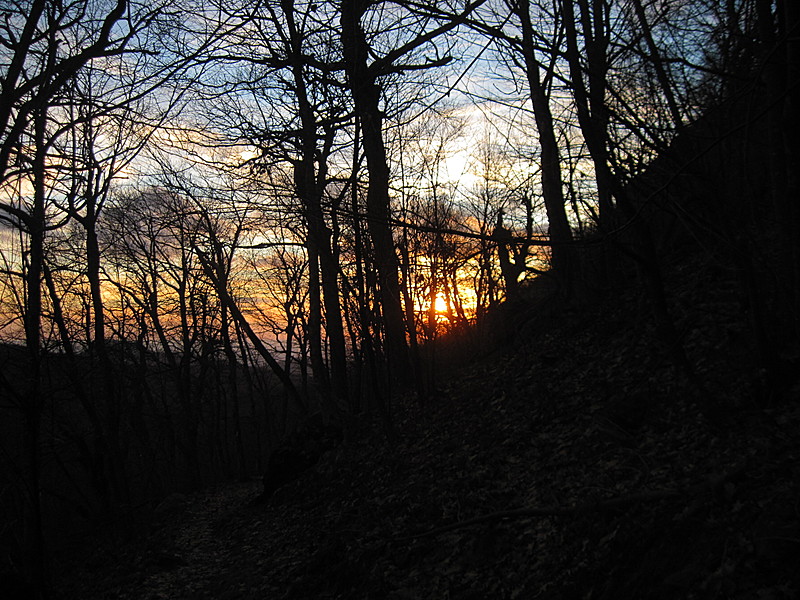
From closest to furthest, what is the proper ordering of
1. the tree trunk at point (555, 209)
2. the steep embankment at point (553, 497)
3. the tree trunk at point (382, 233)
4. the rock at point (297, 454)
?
1. the steep embankment at point (553, 497)
2. the tree trunk at point (382, 233)
3. the tree trunk at point (555, 209)
4. the rock at point (297, 454)

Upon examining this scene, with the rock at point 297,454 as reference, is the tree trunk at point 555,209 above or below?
above

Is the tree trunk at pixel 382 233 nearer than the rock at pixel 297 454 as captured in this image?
Yes

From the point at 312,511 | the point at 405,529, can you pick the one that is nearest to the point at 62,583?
the point at 312,511

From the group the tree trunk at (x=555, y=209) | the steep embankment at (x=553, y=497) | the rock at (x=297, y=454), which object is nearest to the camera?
the steep embankment at (x=553, y=497)

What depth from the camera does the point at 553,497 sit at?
5656 mm

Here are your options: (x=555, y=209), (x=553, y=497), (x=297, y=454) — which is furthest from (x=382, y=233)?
(x=553, y=497)

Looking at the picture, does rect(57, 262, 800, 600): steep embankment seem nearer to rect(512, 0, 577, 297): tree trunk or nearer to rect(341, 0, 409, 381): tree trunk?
rect(512, 0, 577, 297): tree trunk

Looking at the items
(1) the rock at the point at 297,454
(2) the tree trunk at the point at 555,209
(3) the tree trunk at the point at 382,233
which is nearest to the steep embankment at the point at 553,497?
(1) the rock at the point at 297,454

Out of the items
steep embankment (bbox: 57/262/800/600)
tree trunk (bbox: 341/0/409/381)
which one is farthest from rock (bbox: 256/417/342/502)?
tree trunk (bbox: 341/0/409/381)

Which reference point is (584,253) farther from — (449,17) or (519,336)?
(449,17)

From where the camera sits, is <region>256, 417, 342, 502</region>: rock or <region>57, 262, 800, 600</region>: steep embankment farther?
<region>256, 417, 342, 502</region>: rock

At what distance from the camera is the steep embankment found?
3.77 meters

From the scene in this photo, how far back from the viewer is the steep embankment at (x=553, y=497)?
12.4ft

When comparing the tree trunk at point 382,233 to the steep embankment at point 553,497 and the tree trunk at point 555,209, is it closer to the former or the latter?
the steep embankment at point 553,497
